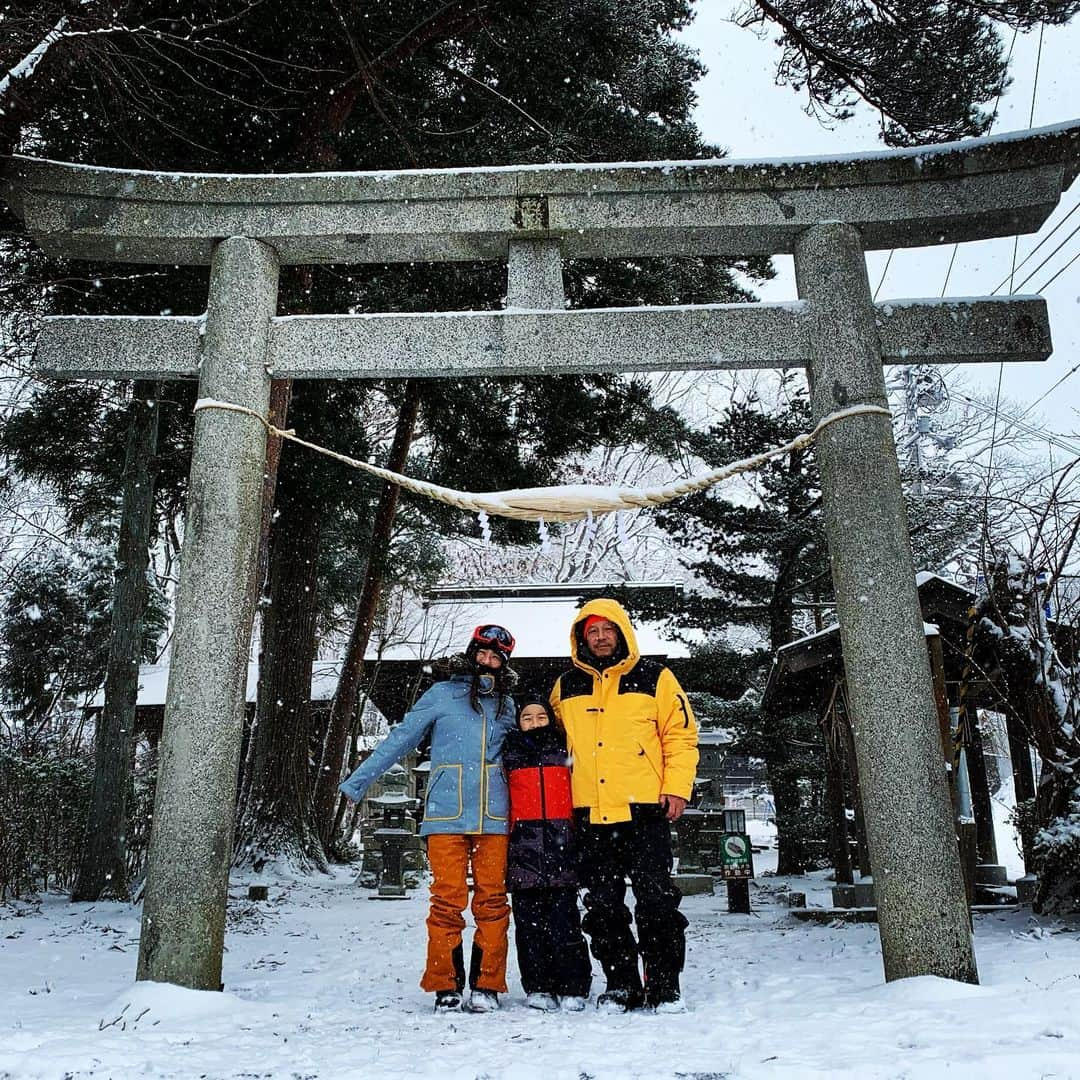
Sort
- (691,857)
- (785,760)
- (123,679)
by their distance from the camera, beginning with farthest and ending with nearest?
(785,760) → (691,857) → (123,679)

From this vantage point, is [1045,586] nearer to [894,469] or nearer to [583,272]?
[894,469]

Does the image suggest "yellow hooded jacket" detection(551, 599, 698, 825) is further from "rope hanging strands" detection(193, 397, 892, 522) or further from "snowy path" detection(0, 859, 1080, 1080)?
"snowy path" detection(0, 859, 1080, 1080)

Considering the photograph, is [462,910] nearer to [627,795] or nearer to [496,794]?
→ [496,794]

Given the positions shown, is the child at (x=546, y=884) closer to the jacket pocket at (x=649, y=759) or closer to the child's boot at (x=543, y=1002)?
the child's boot at (x=543, y=1002)

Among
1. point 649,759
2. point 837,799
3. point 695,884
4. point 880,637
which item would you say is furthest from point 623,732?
point 695,884

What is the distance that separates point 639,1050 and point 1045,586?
4300mm

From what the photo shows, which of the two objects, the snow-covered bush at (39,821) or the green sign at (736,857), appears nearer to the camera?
the snow-covered bush at (39,821)

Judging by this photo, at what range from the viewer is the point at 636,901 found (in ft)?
11.8

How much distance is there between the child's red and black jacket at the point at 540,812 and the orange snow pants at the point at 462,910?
94mm

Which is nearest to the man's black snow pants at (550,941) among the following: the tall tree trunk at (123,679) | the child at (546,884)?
the child at (546,884)

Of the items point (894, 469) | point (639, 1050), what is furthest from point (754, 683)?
point (639, 1050)

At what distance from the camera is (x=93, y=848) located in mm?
7344

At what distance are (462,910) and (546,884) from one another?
0.36 m

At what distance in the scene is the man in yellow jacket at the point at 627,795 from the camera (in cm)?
359
